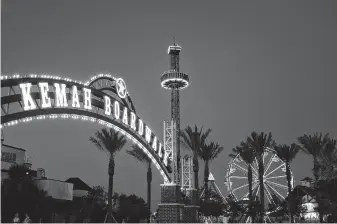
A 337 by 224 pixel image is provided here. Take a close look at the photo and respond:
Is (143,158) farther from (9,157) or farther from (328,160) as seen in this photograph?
(328,160)

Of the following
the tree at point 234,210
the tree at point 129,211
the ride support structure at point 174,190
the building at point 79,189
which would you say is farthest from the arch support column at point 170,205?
the building at point 79,189

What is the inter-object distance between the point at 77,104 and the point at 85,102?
36.5 inches

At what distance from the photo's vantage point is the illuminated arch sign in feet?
59.0

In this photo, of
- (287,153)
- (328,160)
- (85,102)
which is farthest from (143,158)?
(85,102)

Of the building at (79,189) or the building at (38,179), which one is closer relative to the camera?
the building at (38,179)

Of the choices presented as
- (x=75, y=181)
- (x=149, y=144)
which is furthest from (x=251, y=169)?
(x=75, y=181)

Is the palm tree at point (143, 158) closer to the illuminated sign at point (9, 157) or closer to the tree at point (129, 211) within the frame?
the tree at point (129, 211)

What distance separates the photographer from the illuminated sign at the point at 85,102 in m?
18.6

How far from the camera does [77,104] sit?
21484 millimetres

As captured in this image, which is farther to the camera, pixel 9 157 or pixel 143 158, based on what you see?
pixel 143 158

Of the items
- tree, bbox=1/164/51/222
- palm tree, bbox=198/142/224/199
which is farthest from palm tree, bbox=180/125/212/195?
tree, bbox=1/164/51/222

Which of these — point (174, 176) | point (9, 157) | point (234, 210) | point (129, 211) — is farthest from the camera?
point (234, 210)

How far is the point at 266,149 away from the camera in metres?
46.8

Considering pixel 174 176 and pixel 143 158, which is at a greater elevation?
pixel 143 158
